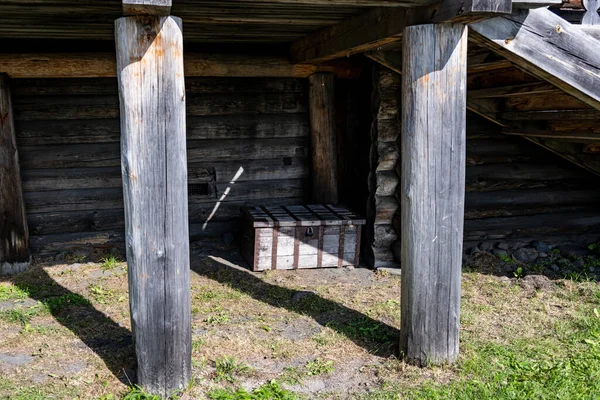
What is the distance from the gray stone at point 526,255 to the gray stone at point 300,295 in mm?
2541

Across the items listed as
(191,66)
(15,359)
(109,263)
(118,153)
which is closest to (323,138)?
(191,66)

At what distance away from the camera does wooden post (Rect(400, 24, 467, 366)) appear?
4164 mm

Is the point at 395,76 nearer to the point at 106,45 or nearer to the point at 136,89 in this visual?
the point at 106,45

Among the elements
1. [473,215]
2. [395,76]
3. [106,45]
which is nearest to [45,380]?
[106,45]

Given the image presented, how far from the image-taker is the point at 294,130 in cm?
760

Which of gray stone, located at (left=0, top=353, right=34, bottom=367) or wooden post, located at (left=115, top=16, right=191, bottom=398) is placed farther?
gray stone, located at (left=0, top=353, right=34, bottom=367)

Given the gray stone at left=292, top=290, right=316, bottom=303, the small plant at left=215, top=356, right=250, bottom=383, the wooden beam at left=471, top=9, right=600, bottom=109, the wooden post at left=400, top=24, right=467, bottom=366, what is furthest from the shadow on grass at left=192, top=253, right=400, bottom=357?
the wooden beam at left=471, top=9, right=600, bottom=109

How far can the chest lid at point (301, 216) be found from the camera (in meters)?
6.57

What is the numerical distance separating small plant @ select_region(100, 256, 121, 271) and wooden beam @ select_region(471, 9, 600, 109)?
4318mm

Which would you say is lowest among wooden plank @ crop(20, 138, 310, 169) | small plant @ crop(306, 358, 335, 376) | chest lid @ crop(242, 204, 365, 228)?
small plant @ crop(306, 358, 335, 376)

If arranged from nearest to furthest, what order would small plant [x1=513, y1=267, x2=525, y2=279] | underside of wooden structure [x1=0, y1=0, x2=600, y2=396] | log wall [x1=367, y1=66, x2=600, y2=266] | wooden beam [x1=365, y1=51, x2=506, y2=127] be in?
underside of wooden structure [x1=0, y1=0, x2=600, y2=396] → wooden beam [x1=365, y1=51, x2=506, y2=127] → small plant [x1=513, y1=267, x2=525, y2=279] → log wall [x1=367, y1=66, x2=600, y2=266]

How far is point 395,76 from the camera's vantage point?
647cm

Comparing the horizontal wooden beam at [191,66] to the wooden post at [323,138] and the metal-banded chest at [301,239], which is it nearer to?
the wooden post at [323,138]

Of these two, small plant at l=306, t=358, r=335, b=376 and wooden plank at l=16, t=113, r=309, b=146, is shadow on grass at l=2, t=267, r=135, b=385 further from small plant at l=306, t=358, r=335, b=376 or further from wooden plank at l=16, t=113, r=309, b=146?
wooden plank at l=16, t=113, r=309, b=146
